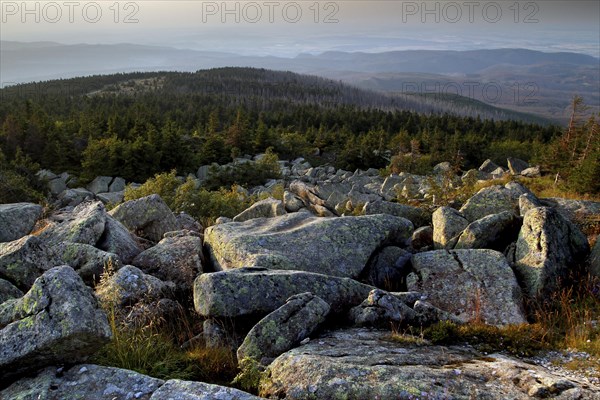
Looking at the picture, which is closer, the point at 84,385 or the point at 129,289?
the point at 84,385

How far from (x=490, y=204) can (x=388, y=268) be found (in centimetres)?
512

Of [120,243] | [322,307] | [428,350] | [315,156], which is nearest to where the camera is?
[428,350]

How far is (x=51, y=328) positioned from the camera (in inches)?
189

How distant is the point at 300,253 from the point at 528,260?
4633 millimetres

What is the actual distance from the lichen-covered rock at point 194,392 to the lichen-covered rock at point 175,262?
380 cm

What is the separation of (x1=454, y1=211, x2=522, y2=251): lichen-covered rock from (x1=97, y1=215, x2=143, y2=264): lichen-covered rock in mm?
7484

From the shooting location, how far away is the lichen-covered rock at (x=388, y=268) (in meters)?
9.27

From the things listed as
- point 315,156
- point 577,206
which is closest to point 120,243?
point 577,206

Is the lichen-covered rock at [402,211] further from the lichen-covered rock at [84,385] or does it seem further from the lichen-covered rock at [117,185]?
the lichen-covered rock at [117,185]

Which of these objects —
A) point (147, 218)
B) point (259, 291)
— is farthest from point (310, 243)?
point (147, 218)

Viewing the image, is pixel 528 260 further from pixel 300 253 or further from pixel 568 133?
pixel 568 133

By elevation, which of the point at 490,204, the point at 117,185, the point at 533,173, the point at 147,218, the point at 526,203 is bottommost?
the point at 117,185

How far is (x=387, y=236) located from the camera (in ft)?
32.4

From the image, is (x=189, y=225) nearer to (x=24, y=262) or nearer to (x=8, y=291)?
(x=24, y=262)
